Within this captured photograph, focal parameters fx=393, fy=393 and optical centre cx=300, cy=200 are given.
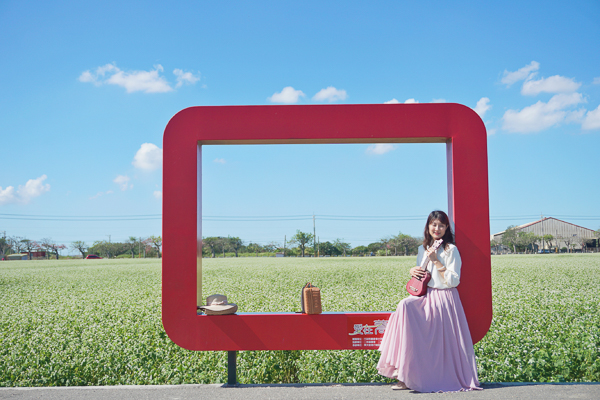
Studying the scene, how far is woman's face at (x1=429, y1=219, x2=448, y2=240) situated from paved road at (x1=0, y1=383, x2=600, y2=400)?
1.49 metres

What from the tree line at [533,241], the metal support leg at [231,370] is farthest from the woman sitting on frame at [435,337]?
the tree line at [533,241]

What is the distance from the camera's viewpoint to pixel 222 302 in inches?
168

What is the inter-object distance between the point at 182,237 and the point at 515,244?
205 feet

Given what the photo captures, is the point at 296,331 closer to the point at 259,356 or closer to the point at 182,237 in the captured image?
the point at 182,237

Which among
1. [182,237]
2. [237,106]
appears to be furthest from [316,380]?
[237,106]

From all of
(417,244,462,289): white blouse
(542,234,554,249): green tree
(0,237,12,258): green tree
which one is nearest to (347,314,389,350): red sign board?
(417,244,462,289): white blouse

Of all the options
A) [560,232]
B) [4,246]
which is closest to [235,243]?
[4,246]

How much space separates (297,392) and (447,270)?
1.89 m

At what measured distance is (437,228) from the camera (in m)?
3.99

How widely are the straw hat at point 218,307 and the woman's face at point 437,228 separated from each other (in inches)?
87.5

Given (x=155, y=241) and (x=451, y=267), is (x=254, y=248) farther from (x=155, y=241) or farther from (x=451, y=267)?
(x=451, y=267)

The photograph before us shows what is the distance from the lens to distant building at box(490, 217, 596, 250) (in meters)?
57.0

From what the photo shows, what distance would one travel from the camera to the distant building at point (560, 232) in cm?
5703

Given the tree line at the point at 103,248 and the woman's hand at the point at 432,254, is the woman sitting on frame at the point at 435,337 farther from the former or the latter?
the tree line at the point at 103,248
